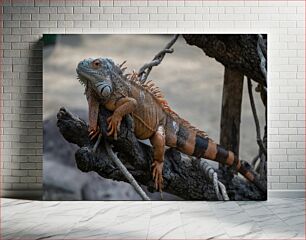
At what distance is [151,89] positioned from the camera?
6199 millimetres

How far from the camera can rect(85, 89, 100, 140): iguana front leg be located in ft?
19.9

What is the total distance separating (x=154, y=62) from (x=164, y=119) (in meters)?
0.61

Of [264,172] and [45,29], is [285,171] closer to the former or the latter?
[264,172]

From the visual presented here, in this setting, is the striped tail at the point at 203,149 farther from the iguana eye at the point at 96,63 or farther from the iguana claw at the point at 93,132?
the iguana eye at the point at 96,63

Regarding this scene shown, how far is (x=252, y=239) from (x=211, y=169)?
199 cm

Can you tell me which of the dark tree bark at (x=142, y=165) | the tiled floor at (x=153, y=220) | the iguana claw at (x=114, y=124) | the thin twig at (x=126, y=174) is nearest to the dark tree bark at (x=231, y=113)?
the dark tree bark at (x=142, y=165)

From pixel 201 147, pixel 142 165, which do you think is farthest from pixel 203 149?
pixel 142 165

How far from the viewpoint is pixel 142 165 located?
6.14m

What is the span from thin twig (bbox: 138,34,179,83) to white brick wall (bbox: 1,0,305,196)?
170 millimetres

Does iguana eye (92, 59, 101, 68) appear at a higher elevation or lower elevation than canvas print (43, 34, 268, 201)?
higher

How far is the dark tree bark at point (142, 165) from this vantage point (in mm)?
6125

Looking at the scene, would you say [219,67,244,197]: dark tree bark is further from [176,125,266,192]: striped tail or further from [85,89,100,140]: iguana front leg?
[85,89,100,140]: iguana front leg

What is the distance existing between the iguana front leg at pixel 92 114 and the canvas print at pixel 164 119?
0.6 inches

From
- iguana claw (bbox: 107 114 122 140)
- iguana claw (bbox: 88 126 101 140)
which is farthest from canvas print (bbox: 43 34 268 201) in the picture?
iguana claw (bbox: 107 114 122 140)
